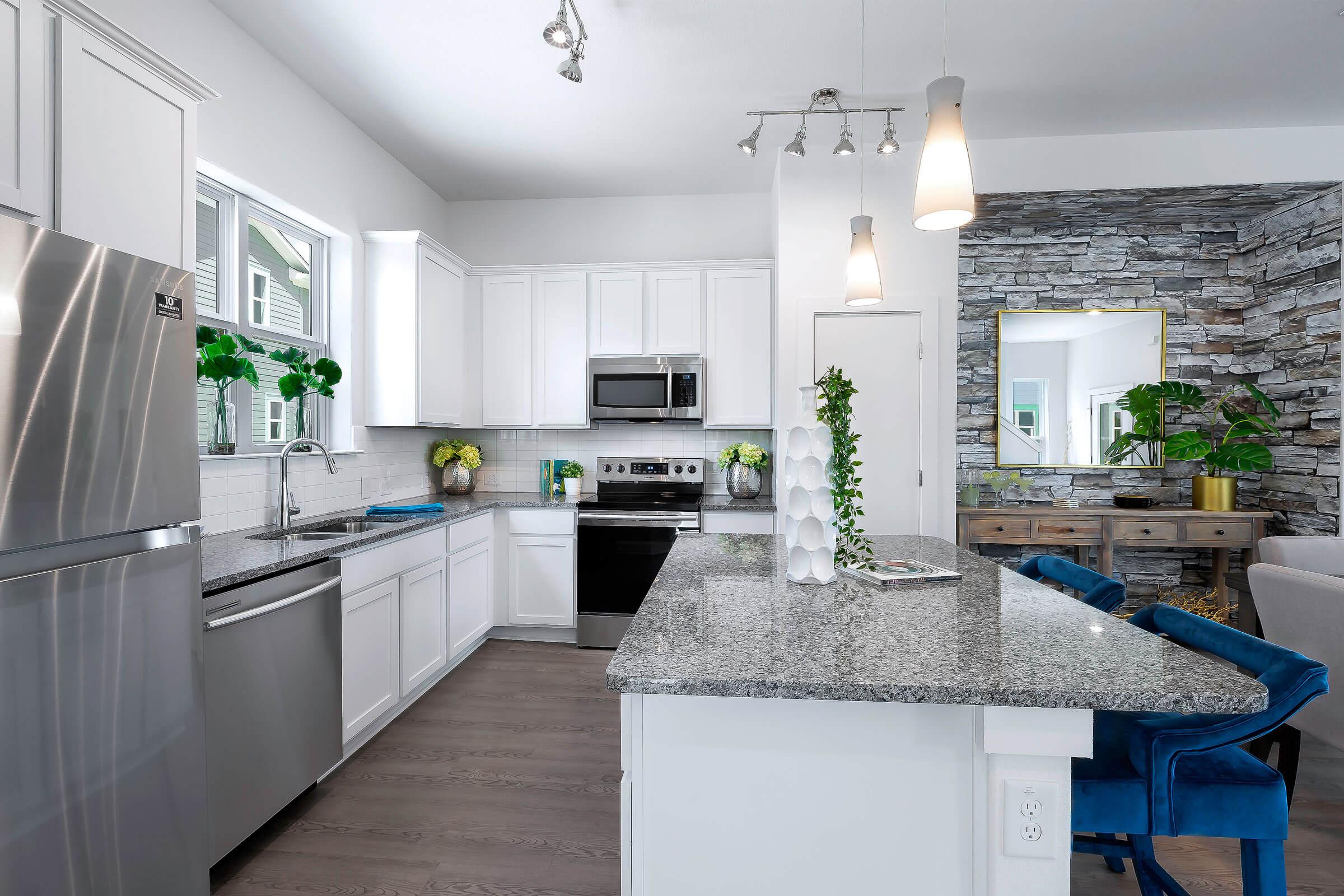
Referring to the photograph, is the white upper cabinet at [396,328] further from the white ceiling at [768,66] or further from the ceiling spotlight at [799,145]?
the ceiling spotlight at [799,145]

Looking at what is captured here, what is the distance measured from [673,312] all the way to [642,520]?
132cm

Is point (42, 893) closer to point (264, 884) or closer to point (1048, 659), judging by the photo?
point (264, 884)

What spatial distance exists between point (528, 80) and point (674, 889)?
313 centimetres

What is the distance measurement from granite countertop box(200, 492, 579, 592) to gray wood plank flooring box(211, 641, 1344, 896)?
2.77ft

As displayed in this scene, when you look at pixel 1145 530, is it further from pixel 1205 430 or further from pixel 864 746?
pixel 864 746

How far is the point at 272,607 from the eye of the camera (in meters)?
1.96

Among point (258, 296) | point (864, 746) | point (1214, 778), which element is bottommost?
point (1214, 778)

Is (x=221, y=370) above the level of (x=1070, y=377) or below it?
below

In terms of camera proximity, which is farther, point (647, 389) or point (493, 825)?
point (647, 389)

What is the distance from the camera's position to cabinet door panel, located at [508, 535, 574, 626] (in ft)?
13.0

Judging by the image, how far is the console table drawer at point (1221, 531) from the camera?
143 inches

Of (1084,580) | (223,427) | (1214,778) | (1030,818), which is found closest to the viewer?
(1030,818)

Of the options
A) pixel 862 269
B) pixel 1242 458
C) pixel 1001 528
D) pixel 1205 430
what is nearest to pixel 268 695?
pixel 862 269

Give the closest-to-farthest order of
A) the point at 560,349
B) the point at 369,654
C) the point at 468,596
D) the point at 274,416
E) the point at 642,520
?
the point at 369,654 < the point at 274,416 < the point at 468,596 < the point at 642,520 < the point at 560,349
